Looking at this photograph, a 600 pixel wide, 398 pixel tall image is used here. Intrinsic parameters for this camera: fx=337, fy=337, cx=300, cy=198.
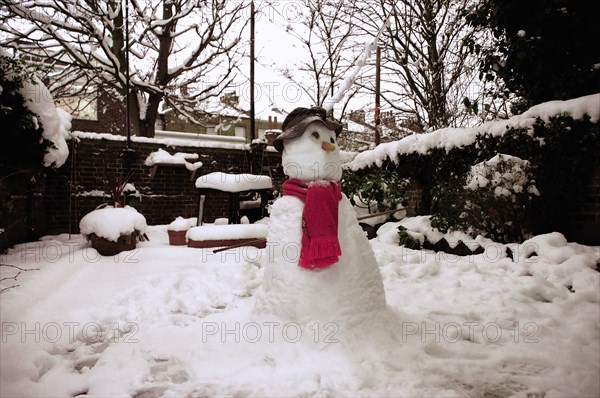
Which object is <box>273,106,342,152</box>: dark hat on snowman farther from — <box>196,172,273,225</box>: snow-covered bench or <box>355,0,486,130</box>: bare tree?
<box>355,0,486,130</box>: bare tree

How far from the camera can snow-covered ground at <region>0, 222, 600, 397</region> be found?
5.95ft

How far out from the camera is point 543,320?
2568 mm

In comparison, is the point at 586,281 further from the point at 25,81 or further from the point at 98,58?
the point at 98,58

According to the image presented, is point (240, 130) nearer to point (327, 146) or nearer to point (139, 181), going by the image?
point (139, 181)

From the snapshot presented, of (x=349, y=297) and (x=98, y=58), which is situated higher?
(x=98, y=58)

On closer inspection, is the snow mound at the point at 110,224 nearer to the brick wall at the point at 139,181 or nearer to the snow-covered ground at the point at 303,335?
the snow-covered ground at the point at 303,335

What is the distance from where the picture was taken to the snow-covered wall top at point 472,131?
376 cm

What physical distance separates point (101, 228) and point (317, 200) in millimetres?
3560

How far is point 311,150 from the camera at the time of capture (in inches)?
92.4

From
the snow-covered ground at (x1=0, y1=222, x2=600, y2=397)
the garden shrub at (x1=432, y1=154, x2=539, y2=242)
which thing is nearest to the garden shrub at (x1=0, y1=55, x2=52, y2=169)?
the snow-covered ground at (x1=0, y1=222, x2=600, y2=397)

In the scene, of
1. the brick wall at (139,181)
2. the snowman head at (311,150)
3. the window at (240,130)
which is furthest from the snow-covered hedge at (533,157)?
the window at (240,130)

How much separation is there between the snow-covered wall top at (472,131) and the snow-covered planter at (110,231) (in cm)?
441

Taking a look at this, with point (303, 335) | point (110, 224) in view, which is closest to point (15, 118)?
point (110, 224)

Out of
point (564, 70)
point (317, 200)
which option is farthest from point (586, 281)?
point (564, 70)
